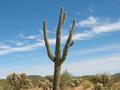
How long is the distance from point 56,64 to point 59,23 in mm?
1513

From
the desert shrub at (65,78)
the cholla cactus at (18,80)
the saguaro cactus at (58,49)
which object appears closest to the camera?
the saguaro cactus at (58,49)

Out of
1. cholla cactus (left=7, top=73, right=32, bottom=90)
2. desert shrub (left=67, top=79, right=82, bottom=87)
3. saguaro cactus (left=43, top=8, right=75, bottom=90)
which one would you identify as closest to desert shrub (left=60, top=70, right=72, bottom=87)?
desert shrub (left=67, top=79, right=82, bottom=87)

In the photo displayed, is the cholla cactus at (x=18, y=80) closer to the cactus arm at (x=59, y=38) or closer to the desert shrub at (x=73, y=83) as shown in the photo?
the desert shrub at (x=73, y=83)

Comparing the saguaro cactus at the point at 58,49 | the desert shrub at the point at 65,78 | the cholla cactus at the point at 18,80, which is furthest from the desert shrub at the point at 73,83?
the saguaro cactus at the point at 58,49

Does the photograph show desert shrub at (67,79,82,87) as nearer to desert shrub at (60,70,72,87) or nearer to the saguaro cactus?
desert shrub at (60,70,72,87)

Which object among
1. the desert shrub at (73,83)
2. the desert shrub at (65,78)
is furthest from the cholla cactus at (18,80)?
the desert shrub at (73,83)

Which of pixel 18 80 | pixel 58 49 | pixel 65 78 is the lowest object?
pixel 58 49

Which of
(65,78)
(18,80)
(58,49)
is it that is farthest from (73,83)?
(58,49)

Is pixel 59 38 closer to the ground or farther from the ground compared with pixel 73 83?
closer to the ground

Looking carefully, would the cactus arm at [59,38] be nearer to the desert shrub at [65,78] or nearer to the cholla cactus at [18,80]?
the cholla cactus at [18,80]

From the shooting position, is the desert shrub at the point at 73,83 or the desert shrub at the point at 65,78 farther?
the desert shrub at the point at 73,83

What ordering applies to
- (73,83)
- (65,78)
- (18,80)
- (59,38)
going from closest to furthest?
(59,38)
(18,80)
(65,78)
(73,83)

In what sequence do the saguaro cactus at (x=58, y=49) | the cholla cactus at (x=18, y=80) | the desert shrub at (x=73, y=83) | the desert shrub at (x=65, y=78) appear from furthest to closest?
the desert shrub at (x=73, y=83), the desert shrub at (x=65, y=78), the cholla cactus at (x=18, y=80), the saguaro cactus at (x=58, y=49)

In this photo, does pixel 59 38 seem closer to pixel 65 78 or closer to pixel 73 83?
pixel 65 78
